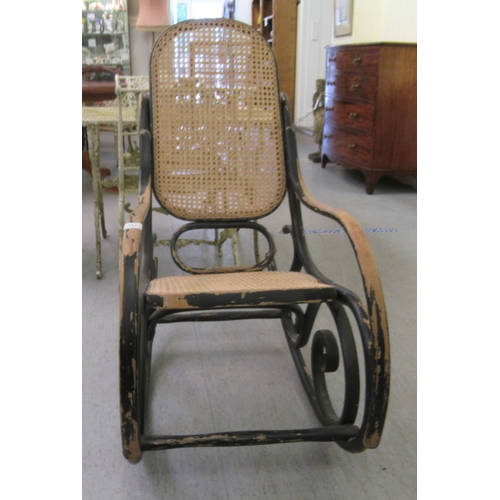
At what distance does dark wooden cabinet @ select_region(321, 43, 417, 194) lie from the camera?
131 inches

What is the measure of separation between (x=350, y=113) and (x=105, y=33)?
14.2 feet

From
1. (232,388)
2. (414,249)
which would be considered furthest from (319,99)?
(232,388)

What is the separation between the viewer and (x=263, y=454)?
Answer: 1.20 metres

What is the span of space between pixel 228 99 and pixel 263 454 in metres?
0.93

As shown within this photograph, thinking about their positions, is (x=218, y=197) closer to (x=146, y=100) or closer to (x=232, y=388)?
(x=146, y=100)

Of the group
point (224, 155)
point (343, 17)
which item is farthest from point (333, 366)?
point (343, 17)

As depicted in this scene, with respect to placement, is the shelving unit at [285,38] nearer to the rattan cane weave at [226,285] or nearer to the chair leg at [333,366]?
the chair leg at [333,366]

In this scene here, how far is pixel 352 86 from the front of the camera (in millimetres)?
3588

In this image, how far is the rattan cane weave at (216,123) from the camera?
1409 millimetres

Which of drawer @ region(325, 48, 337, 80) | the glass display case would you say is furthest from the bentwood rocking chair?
the glass display case

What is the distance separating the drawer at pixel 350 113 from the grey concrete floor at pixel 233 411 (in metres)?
1.49

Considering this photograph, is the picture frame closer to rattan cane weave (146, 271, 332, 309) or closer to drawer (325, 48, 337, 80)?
drawer (325, 48, 337, 80)

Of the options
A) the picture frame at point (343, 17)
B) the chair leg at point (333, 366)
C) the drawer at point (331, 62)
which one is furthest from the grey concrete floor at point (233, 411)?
the picture frame at point (343, 17)

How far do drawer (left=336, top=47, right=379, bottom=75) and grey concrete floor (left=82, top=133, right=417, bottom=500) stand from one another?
5.43ft
